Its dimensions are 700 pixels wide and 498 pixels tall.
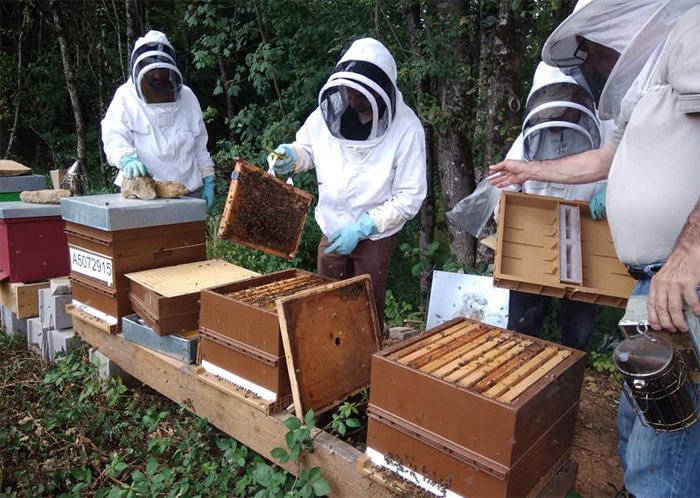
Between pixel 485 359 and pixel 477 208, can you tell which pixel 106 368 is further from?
pixel 477 208

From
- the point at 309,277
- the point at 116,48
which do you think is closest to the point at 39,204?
the point at 309,277

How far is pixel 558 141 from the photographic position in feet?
9.74

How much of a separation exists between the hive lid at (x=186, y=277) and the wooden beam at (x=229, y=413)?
393 millimetres

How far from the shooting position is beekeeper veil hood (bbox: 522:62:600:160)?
276 cm

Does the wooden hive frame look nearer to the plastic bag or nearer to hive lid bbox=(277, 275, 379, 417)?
hive lid bbox=(277, 275, 379, 417)

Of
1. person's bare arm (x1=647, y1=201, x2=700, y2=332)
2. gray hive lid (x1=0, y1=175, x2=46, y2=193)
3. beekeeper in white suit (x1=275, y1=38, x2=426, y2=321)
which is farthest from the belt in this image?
gray hive lid (x1=0, y1=175, x2=46, y2=193)

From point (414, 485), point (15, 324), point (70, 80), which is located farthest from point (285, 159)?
point (70, 80)

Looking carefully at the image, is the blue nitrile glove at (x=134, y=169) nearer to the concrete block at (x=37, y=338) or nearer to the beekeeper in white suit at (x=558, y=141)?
the concrete block at (x=37, y=338)

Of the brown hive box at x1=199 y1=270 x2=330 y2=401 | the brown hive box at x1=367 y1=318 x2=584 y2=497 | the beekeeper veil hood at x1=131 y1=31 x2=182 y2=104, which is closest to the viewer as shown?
the brown hive box at x1=367 y1=318 x2=584 y2=497

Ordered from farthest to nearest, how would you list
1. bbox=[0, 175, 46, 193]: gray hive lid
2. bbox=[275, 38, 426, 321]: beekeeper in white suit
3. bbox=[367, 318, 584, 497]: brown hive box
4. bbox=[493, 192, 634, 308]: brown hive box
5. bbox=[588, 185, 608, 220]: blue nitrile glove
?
bbox=[0, 175, 46, 193]: gray hive lid
bbox=[275, 38, 426, 321]: beekeeper in white suit
bbox=[588, 185, 608, 220]: blue nitrile glove
bbox=[493, 192, 634, 308]: brown hive box
bbox=[367, 318, 584, 497]: brown hive box

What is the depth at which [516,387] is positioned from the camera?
5.50ft

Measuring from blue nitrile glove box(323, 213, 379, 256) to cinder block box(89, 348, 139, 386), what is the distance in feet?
4.91

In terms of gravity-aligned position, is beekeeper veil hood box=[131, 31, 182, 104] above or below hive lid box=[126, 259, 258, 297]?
above

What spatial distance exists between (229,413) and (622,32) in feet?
7.54
